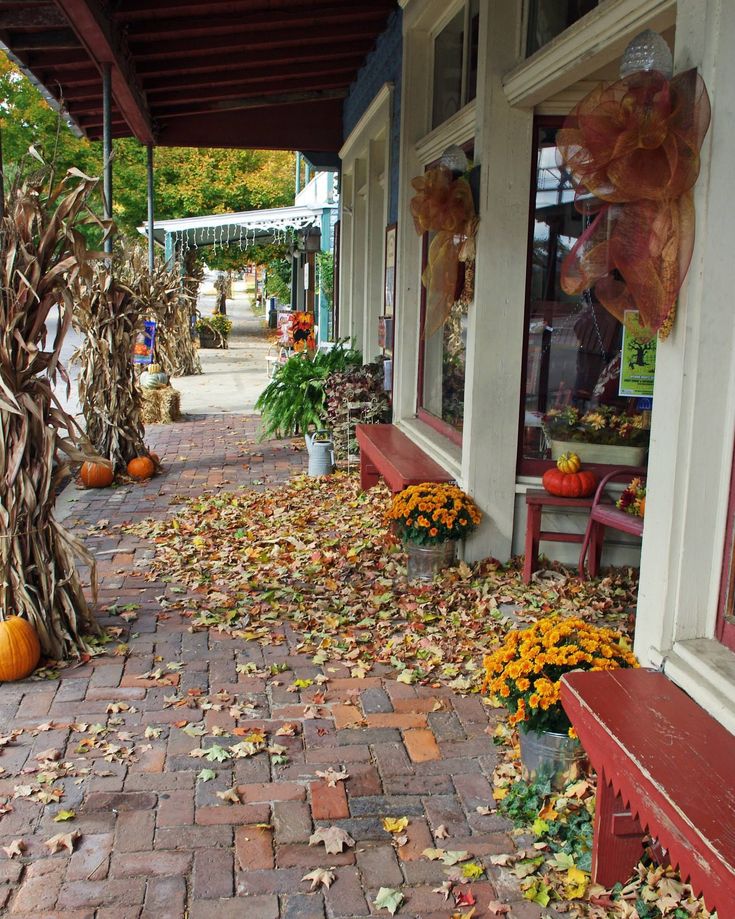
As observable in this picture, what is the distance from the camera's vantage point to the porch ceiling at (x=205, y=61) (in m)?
7.20

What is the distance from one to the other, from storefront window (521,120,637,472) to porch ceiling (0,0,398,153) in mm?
3091

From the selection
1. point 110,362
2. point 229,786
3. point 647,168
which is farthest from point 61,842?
point 110,362

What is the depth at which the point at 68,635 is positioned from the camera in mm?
4516

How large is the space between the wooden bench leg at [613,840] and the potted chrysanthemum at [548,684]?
381 millimetres

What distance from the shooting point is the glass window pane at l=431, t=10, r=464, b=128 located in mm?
6711

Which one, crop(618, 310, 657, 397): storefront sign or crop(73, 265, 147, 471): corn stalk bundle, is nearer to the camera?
crop(618, 310, 657, 397): storefront sign

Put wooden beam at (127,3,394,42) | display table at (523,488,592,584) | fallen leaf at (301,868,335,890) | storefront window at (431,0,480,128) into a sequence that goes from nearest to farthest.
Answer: fallen leaf at (301,868,335,890) → display table at (523,488,592,584) → storefront window at (431,0,480,128) → wooden beam at (127,3,394,42)

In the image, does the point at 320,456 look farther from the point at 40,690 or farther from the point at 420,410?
the point at 40,690

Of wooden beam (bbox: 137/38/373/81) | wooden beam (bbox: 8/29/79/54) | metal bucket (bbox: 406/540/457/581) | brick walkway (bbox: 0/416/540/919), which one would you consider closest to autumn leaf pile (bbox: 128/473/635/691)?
metal bucket (bbox: 406/540/457/581)

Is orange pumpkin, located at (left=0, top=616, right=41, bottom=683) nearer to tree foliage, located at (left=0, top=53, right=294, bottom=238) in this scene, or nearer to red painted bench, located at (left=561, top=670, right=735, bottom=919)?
red painted bench, located at (left=561, top=670, right=735, bottom=919)

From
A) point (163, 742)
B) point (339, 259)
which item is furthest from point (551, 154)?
point (339, 259)

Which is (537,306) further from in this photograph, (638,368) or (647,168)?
(647,168)

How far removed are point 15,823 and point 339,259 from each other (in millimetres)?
11275

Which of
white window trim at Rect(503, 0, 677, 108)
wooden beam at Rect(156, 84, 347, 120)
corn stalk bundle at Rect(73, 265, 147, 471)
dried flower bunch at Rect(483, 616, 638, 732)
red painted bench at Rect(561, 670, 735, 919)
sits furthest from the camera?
wooden beam at Rect(156, 84, 347, 120)
